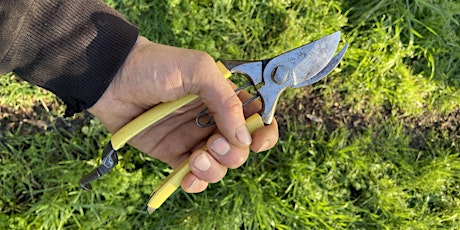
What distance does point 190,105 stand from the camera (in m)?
2.11

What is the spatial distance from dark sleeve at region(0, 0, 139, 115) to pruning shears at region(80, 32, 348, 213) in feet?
0.82

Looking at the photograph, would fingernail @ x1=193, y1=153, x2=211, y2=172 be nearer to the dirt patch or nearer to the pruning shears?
the pruning shears

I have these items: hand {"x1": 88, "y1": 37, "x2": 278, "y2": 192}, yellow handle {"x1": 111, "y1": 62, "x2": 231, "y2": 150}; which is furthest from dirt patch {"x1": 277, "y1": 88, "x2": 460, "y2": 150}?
yellow handle {"x1": 111, "y1": 62, "x2": 231, "y2": 150}

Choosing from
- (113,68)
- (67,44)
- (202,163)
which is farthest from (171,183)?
(67,44)

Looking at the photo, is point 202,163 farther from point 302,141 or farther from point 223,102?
point 302,141

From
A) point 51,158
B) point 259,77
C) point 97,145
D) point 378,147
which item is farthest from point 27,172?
point 378,147

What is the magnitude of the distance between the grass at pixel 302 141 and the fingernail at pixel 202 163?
2.32 feet

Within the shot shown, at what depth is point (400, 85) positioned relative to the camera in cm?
277

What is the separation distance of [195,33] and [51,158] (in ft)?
3.42

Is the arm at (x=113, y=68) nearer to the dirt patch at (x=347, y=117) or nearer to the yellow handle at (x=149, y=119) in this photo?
the yellow handle at (x=149, y=119)

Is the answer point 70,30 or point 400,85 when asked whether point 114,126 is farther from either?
point 400,85

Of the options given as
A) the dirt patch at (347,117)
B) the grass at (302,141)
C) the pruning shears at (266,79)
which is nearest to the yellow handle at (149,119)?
the pruning shears at (266,79)

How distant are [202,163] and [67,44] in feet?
2.34

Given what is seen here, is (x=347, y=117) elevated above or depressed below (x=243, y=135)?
below
